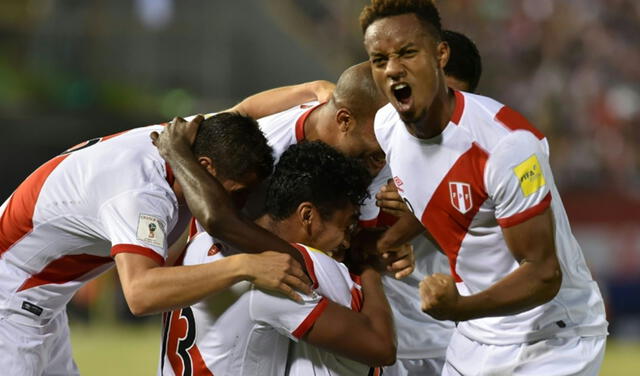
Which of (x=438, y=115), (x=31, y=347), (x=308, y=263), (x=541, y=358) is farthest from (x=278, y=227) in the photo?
(x=31, y=347)

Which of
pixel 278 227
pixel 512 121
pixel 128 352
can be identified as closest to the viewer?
pixel 512 121

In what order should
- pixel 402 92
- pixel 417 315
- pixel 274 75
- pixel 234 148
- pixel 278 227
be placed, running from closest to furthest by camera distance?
pixel 402 92 < pixel 278 227 < pixel 234 148 < pixel 417 315 < pixel 274 75

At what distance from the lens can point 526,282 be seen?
313 cm

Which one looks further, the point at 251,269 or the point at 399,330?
the point at 399,330

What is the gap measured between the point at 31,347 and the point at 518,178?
2.13m

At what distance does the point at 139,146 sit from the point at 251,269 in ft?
2.94

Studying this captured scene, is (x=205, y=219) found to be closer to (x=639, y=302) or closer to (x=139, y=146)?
(x=139, y=146)

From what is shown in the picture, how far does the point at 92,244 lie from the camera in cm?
379

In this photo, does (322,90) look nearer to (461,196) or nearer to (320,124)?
(320,124)

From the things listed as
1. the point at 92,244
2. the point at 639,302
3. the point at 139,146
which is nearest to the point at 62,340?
the point at 92,244

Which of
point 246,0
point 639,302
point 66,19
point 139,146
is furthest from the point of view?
point 246,0

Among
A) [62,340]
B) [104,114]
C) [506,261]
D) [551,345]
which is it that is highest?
[506,261]

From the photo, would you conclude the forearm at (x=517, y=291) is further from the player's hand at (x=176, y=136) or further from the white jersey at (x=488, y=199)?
the player's hand at (x=176, y=136)

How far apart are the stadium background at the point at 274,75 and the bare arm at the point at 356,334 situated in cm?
854
